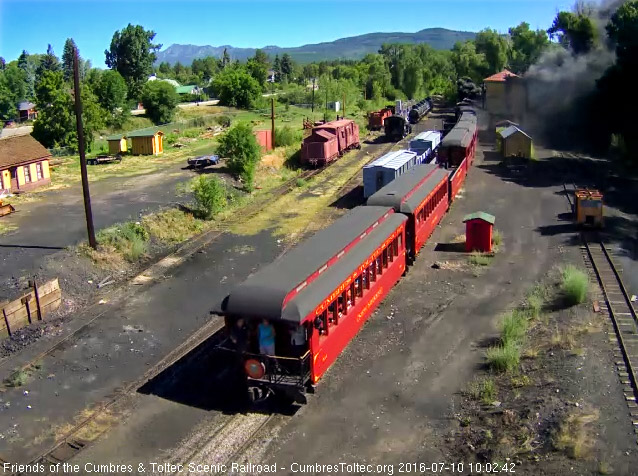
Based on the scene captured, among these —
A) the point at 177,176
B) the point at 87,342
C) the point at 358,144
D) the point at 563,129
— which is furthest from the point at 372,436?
the point at 563,129

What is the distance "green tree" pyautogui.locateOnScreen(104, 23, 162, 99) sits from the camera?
97438mm

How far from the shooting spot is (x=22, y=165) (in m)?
36.6

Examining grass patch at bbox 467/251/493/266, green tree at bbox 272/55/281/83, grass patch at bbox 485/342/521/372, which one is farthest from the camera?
green tree at bbox 272/55/281/83

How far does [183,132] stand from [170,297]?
45485 millimetres

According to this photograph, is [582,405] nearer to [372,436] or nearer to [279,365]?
[372,436]

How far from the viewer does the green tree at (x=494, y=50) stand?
9756cm

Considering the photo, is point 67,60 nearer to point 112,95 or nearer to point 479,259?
point 112,95

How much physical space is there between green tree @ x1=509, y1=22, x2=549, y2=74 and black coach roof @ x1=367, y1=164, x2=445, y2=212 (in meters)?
62.9

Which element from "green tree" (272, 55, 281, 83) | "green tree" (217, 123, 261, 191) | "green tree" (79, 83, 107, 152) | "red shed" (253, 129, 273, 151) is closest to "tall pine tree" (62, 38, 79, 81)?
"green tree" (272, 55, 281, 83)

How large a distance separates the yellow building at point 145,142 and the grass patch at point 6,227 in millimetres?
22055

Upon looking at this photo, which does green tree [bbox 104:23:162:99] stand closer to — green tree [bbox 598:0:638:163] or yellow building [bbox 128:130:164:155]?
yellow building [bbox 128:130:164:155]

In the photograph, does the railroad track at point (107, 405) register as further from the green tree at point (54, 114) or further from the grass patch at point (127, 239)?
the green tree at point (54, 114)

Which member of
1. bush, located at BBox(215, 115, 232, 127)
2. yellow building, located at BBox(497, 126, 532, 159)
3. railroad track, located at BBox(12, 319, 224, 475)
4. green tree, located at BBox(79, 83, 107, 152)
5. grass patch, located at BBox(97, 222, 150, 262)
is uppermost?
green tree, located at BBox(79, 83, 107, 152)

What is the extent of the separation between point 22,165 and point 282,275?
2780 centimetres
